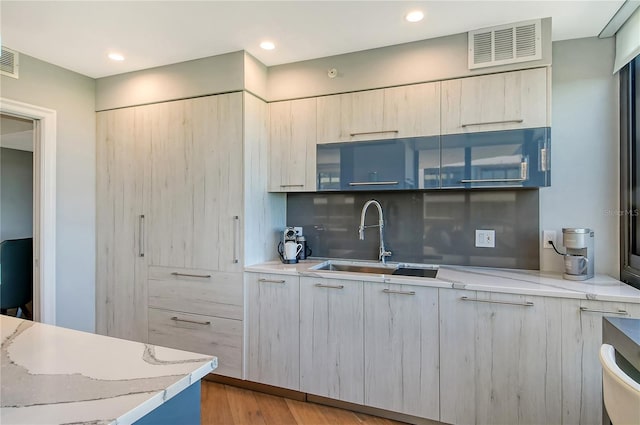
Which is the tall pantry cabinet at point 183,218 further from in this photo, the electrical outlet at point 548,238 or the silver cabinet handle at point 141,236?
the electrical outlet at point 548,238

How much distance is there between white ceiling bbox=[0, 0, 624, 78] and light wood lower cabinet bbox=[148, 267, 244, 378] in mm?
1619

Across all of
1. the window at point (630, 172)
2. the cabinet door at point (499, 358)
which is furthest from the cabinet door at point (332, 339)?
the window at point (630, 172)

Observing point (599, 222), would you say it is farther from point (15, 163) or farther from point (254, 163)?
point (15, 163)

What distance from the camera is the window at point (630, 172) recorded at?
79.4 inches

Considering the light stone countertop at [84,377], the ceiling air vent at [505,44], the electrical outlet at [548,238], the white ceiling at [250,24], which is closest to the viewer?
→ the light stone countertop at [84,377]

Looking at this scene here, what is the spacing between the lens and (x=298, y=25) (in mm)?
2152

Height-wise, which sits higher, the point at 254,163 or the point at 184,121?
the point at 184,121

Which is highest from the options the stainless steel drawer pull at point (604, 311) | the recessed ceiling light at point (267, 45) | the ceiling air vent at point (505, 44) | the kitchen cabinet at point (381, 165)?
the recessed ceiling light at point (267, 45)

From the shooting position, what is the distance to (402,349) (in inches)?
81.4

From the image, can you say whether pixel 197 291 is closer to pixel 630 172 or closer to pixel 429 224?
pixel 429 224

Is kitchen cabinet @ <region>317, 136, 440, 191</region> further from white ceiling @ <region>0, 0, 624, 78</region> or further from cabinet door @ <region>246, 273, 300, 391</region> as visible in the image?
cabinet door @ <region>246, 273, 300, 391</region>

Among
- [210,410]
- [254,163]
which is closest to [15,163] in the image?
[254,163]

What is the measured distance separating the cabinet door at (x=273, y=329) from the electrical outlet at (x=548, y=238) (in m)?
1.65

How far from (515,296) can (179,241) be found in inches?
90.1
